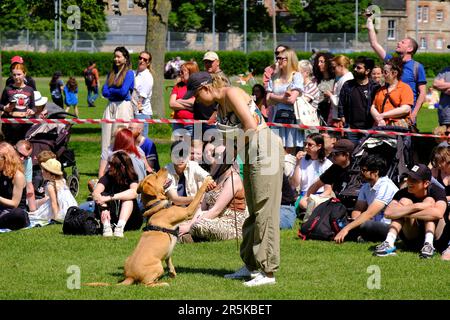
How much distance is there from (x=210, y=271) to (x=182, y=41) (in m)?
66.1

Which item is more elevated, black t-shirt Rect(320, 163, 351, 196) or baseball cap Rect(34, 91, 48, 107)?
baseball cap Rect(34, 91, 48, 107)

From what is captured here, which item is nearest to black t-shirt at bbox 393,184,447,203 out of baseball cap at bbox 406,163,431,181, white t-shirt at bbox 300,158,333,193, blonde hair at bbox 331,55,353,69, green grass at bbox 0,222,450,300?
baseball cap at bbox 406,163,431,181

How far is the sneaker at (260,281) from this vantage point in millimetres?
9250

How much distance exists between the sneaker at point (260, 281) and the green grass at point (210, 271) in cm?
10

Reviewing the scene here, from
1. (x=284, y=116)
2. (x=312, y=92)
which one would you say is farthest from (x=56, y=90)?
(x=284, y=116)

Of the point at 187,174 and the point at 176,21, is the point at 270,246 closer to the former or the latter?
the point at 187,174

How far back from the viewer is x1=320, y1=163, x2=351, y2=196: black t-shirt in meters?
12.9

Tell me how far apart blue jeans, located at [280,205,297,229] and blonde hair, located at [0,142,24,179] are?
3384 mm

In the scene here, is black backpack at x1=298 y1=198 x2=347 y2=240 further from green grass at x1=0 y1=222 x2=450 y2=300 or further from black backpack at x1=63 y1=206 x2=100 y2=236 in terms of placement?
black backpack at x1=63 y1=206 x2=100 y2=236

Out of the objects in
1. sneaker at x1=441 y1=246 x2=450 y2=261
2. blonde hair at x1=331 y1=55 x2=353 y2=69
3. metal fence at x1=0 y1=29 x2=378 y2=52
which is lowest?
sneaker at x1=441 y1=246 x2=450 y2=261

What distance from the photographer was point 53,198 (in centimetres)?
1352

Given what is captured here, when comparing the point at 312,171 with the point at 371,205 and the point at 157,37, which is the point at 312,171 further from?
the point at 157,37

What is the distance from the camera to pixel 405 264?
33.8ft
